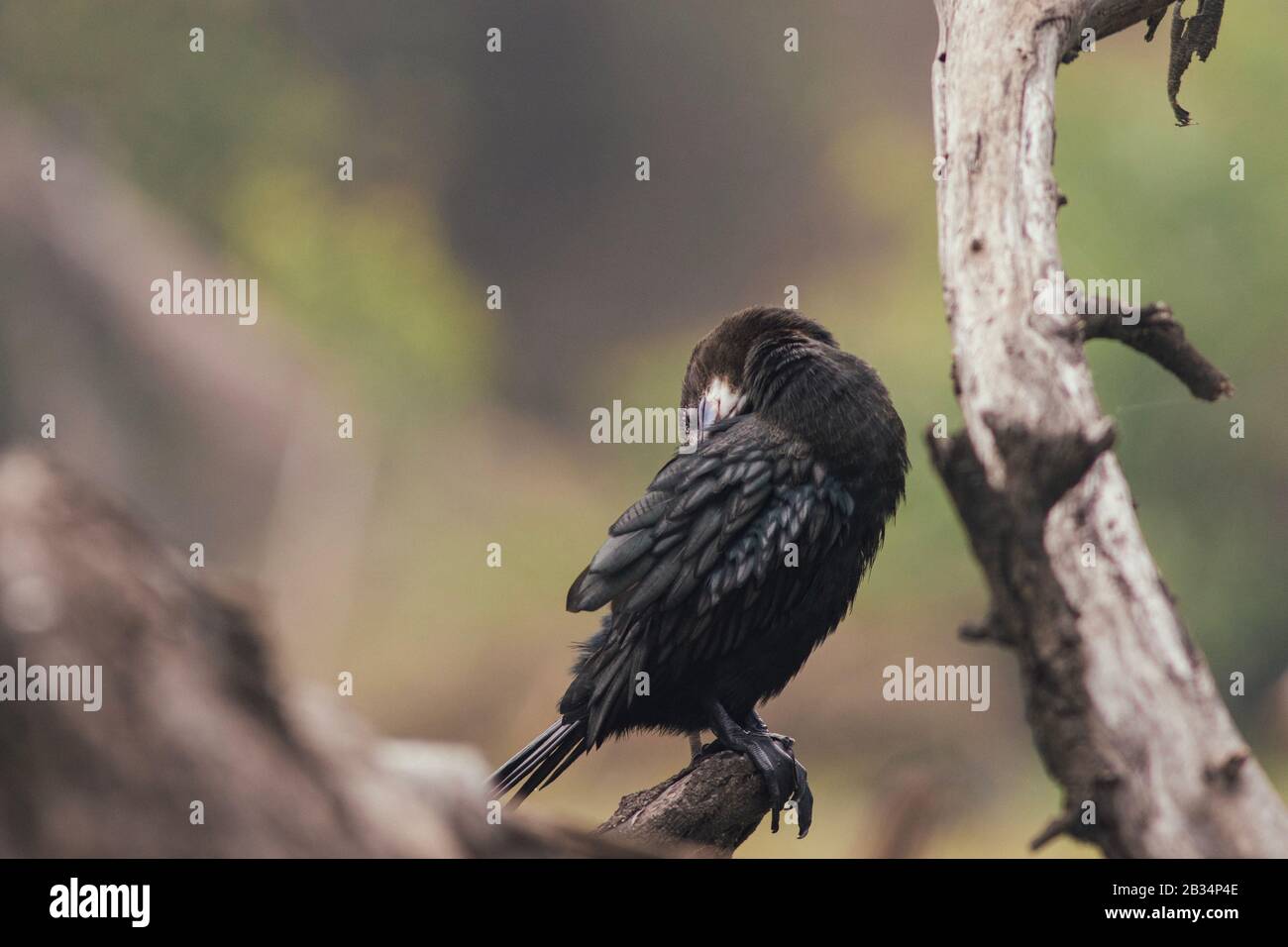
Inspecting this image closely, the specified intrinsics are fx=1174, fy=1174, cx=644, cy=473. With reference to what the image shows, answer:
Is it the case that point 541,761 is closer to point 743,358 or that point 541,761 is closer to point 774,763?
point 774,763

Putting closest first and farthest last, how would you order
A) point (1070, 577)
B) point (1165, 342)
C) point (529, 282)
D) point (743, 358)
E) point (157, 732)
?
point (157, 732), point (1070, 577), point (1165, 342), point (743, 358), point (529, 282)

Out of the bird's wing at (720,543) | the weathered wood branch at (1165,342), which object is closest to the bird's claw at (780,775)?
the bird's wing at (720,543)

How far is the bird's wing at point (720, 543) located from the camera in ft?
7.25

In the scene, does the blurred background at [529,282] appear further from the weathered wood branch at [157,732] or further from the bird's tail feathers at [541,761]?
the weathered wood branch at [157,732]

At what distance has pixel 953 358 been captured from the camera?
1770mm

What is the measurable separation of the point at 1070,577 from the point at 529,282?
7143 millimetres

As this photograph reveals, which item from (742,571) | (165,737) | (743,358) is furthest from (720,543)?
(165,737)

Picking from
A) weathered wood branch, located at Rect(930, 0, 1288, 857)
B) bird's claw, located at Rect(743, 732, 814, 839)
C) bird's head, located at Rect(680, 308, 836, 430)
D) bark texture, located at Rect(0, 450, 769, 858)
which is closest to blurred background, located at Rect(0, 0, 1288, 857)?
bird's head, located at Rect(680, 308, 836, 430)

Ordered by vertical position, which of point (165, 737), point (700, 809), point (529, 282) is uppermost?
point (529, 282)

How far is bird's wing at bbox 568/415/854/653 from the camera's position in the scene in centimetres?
221

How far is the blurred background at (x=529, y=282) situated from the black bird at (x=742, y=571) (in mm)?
3972

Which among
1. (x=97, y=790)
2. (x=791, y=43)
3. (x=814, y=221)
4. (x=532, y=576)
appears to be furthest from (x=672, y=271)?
(x=97, y=790)

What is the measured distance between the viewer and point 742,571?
2.20m

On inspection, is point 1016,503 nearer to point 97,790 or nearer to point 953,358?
point 953,358
